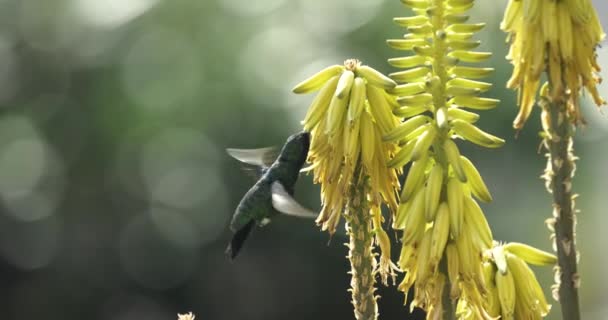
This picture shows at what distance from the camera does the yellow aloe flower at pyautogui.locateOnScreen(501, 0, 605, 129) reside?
216 cm

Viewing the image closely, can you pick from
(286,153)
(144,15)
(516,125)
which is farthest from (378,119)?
(144,15)

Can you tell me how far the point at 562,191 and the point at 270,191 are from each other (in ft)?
3.73

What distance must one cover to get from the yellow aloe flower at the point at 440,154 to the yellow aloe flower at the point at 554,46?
113 mm

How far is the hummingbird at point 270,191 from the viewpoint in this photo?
2.77 metres

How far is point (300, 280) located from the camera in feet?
37.5

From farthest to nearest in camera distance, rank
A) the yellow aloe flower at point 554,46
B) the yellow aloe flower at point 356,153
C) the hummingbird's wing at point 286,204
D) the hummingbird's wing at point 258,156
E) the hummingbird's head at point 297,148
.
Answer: the hummingbird's wing at point 258,156 < the hummingbird's head at point 297,148 < the hummingbird's wing at point 286,204 < the yellow aloe flower at point 356,153 < the yellow aloe flower at point 554,46

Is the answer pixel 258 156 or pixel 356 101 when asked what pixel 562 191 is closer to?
pixel 356 101

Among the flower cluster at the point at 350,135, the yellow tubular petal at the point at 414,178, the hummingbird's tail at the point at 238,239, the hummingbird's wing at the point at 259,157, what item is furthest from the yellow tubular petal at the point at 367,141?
the hummingbird's wing at the point at 259,157

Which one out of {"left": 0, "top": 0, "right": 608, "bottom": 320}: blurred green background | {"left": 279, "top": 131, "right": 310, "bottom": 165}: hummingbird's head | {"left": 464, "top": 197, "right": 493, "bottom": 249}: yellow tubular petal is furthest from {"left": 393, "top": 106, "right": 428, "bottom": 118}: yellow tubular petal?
→ {"left": 0, "top": 0, "right": 608, "bottom": 320}: blurred green background

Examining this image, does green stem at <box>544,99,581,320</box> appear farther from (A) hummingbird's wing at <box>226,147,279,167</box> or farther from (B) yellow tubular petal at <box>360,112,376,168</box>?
(A) hummingbird's wing at <box>226,147,279,167</box>

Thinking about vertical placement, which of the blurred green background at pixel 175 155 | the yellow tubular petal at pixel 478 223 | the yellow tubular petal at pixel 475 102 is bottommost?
the blurred green background at pixel 175 155

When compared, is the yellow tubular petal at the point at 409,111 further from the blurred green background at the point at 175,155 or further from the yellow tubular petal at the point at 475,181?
the blurred green background at the point at 175,155

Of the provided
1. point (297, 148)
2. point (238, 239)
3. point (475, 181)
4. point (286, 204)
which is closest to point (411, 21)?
point (475, 181)

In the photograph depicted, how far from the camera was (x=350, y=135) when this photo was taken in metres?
2.30
